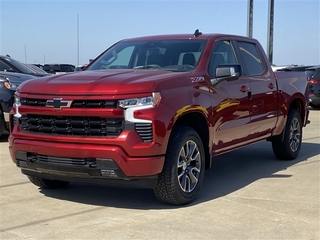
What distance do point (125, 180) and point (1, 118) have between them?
5.13 meters

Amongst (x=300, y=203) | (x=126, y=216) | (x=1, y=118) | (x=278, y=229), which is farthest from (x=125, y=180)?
(x=1, y=118)

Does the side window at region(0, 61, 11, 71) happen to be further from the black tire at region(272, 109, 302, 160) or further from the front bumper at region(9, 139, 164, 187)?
the front bumper at region(9, 139, 164, 187)

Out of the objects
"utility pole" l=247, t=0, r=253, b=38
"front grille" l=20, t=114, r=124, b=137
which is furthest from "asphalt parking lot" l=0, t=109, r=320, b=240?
"utility pole" l=247, t=0, r=253, b=38

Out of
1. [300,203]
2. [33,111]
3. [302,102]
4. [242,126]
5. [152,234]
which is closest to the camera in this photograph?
[152,234]

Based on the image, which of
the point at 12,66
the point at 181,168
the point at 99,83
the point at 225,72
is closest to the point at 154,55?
the point at 225,72

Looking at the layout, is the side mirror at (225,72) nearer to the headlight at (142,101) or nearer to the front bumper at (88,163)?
the headlight at (142,101)

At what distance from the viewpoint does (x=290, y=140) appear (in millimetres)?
8109

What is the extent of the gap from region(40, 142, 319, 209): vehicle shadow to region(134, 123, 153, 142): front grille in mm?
857

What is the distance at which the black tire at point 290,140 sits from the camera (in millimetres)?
7969

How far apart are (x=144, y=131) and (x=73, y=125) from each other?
2.30 feet

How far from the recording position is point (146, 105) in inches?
193

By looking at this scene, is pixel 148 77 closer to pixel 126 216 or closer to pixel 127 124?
pixel 127 124

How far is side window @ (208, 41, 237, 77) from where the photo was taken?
6.15 metres

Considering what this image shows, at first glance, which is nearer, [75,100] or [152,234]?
[152,234]
